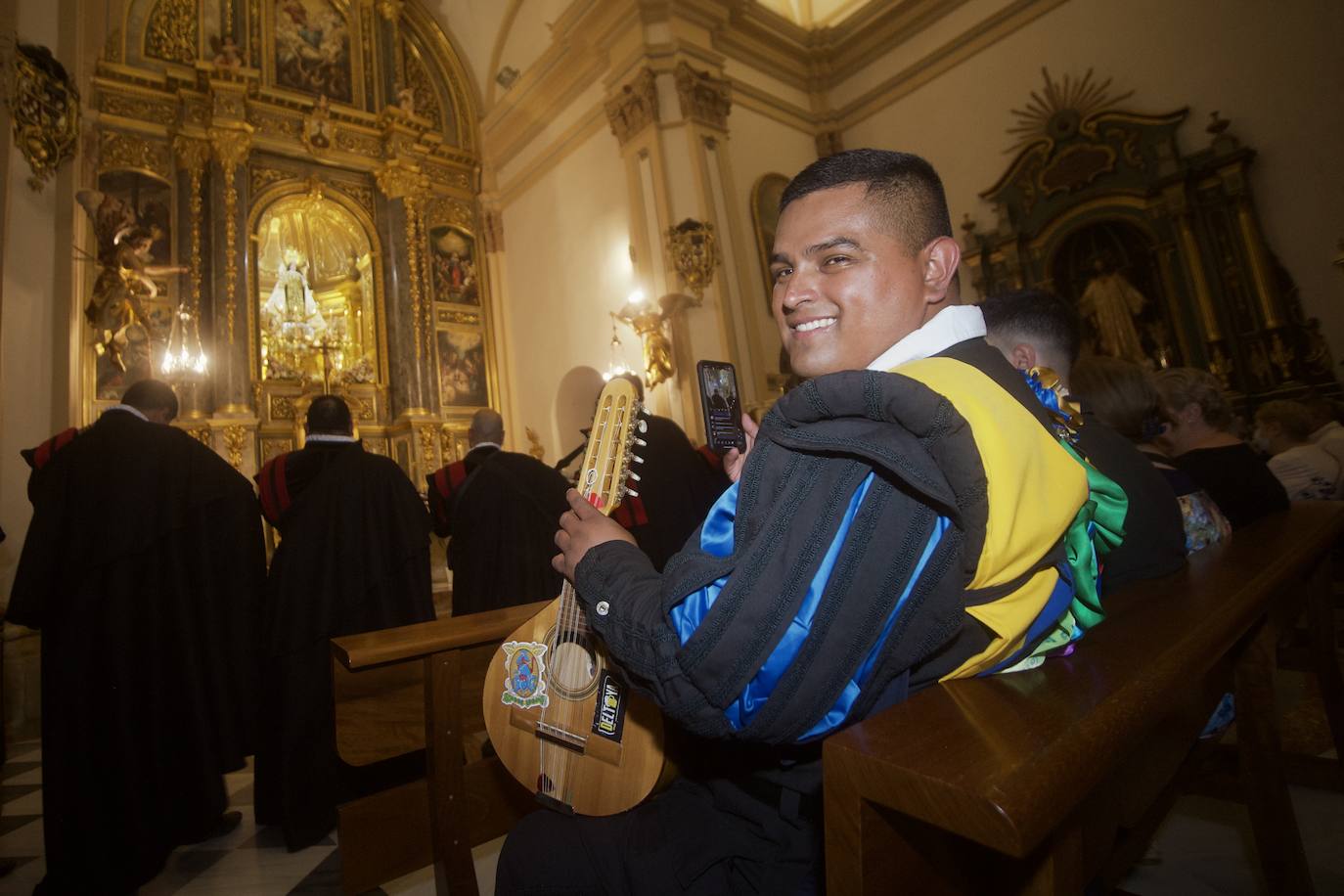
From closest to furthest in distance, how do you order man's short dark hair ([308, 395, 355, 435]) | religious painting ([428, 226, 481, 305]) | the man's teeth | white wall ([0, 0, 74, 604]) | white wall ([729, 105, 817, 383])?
1. the man's teeth
2. man's short dark hair ([308, 395, 355, 435])
3. white wall ([0, 0, 74, 604])
4. white wall ([729, 105, 817, 383])
5. religious painting ([428, 226, 481, 305])

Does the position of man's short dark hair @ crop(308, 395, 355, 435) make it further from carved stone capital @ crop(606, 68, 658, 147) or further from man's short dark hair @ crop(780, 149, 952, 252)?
carved stone capital @ crop(606, 68, 658, 147)

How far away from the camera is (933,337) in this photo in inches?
42.6

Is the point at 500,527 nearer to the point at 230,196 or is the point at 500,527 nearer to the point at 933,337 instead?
the point at 933,337

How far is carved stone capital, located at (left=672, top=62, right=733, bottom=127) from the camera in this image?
8430 mm

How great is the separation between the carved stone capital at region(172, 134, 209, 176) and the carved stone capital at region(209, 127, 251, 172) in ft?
0.53

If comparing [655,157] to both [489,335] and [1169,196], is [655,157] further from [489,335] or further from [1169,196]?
[1169,196]

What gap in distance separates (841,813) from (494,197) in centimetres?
1333

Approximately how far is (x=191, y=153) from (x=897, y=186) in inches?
475

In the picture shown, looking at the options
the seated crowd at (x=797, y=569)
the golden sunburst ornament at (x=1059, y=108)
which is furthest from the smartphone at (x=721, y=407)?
the golden sunburst ornament at (x=1059, y=108)

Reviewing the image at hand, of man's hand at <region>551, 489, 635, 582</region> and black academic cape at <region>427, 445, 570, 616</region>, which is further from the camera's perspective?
black academic cape at <region>427, 445, 570, 616</region>

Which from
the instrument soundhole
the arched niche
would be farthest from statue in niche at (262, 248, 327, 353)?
the instrument soundhole

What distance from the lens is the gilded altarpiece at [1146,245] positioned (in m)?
6.74

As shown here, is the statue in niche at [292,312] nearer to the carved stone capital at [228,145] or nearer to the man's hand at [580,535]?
the carved stone capital at [228,145]

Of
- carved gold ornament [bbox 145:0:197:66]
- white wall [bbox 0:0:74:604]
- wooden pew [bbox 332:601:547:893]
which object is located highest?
carved gold ornament [bbox 145:0:197:66]
